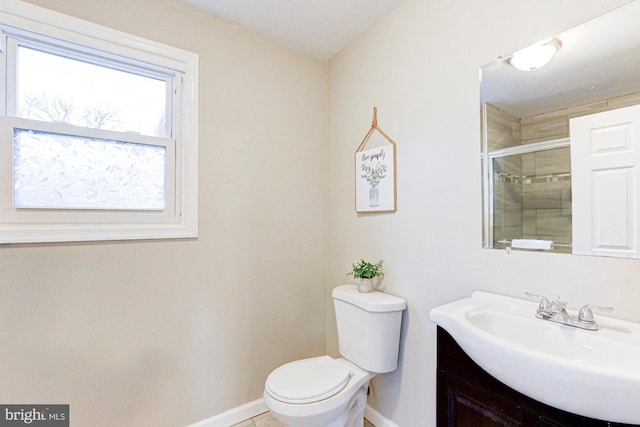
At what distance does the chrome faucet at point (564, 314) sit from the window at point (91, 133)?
1.61 m

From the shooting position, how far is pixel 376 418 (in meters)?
1.76

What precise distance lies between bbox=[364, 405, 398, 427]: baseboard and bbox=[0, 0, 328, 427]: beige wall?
534 mm

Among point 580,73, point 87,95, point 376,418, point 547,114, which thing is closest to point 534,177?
point 547,114

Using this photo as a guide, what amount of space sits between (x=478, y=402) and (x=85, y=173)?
6.28 feet

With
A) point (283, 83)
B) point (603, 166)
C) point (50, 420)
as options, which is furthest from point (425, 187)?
point (50, 420)

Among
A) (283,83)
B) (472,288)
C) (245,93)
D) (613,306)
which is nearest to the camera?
(613,306)

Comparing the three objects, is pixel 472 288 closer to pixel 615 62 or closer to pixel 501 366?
pixel 501 366

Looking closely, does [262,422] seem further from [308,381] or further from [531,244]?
[531,244]

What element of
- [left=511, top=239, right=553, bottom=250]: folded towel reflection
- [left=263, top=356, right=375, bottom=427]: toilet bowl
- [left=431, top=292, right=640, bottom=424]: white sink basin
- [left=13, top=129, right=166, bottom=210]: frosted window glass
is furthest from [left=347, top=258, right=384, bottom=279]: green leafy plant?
[left=13, top=129, right=166, bottom=210]: frosted window glass

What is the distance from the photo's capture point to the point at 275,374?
1504 mm

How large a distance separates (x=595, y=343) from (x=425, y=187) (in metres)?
0.86

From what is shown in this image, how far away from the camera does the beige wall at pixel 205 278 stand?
1348 millimetres

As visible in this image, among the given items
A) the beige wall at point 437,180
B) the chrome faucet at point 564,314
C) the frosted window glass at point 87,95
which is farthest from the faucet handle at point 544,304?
the frosted window glass at point 87,95

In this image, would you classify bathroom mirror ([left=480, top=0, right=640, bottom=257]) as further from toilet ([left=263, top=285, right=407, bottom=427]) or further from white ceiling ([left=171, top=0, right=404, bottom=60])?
white ceiling ([left=171, top=0, right=404, bottom=60])
